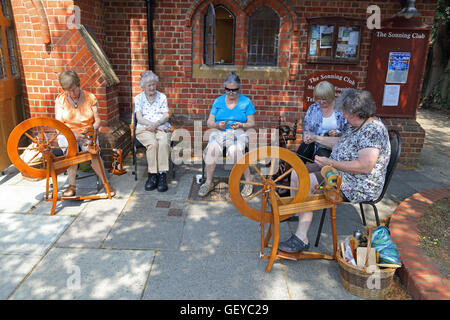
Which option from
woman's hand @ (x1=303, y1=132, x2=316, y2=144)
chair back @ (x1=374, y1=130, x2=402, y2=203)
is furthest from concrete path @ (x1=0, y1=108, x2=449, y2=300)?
woman's hand @ (x1=303, y1=132, x2=316, y2=144)

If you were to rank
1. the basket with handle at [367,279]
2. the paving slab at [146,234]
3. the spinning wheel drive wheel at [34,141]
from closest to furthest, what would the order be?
the basket with handle at [367,279] < the paving slab at [146,234] < the spinning wheel drive wheel at [34,141]

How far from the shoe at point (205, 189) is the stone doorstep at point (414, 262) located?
2092mm

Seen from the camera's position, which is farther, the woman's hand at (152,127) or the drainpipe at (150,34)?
the drainpipe at (150,34)

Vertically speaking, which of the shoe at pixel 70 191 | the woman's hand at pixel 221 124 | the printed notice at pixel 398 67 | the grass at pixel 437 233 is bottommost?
the grass at pixel 437 233

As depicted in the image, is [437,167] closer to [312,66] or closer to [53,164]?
[312,66]

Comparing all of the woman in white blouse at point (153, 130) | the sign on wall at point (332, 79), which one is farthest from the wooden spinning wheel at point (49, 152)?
the sign on wall at point (332, 79)

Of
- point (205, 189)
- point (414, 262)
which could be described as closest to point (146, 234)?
point (205, 189)

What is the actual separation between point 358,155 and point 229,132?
192cm

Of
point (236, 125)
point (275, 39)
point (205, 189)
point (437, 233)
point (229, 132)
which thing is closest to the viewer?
point (437, 233)

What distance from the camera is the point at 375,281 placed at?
260 cm

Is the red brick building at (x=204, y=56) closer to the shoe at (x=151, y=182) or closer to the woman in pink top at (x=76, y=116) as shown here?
the woman in pink top at (x=76, y=116)

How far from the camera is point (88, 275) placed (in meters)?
2.83

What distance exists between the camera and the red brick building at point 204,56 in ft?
16.8

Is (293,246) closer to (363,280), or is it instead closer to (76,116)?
(363,280)
